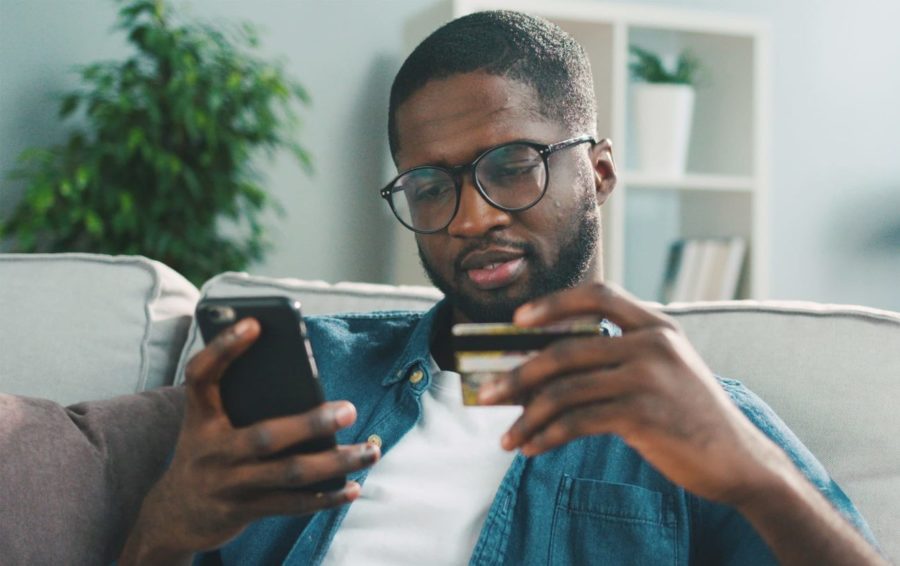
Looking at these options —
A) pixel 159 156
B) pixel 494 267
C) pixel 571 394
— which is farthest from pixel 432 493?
A: pixel 159 156

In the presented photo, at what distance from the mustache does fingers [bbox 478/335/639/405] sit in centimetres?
50

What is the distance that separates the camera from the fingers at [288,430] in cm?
76

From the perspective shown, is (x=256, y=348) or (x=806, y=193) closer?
(x=256, y=348)

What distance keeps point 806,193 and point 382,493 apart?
2.67 meters

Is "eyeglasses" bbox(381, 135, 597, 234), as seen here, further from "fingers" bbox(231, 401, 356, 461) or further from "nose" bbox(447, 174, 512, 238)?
"fingers" bbox(231, 401, 356, 461)

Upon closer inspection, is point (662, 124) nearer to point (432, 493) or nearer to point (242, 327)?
point (432, 493)

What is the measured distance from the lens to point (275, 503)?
799mm

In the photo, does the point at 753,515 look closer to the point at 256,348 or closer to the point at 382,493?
the point at 256,348

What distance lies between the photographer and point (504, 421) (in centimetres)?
114

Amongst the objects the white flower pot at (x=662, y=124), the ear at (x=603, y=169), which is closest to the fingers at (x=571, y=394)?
the ear at (x=603, y=169)

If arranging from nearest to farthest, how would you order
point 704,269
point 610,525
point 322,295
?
point 610,525, point 322,295, point 704,269

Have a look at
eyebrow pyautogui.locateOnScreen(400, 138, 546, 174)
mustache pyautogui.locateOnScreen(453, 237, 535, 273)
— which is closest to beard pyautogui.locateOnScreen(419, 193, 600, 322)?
mustache pyautogui.locateOnScreen(453, 237, 535, 273)

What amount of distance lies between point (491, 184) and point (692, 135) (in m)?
2.12

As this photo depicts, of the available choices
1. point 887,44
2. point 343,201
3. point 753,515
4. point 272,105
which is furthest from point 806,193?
point 753,515
